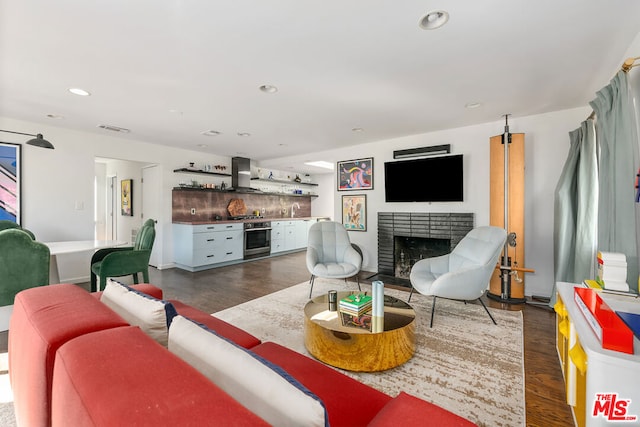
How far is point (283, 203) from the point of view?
800cm

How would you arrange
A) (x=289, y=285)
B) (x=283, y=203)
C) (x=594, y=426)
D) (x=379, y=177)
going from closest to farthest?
(x=594, y=426) → (x=289, y=285) → (x=379, y=177) → (x=283, y=203)

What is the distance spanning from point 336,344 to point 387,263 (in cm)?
295

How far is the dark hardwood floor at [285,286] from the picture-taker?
67.0 inches


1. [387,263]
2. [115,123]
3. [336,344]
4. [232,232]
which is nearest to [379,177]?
[387,263]

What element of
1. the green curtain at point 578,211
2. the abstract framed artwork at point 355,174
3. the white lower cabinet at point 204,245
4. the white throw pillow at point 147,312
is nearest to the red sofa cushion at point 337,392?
the white throw pillow at point 147,312

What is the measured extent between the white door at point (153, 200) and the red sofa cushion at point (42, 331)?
434 cm

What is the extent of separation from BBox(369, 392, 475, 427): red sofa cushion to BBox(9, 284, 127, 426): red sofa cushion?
3.36ft

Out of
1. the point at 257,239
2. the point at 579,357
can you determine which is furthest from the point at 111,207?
the point at 579,357

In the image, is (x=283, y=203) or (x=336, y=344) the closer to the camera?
(x=336, y=344)

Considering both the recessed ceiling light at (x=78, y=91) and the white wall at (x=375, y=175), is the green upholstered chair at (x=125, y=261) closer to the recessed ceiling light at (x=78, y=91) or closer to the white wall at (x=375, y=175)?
the white wall at (x=375, y=175)

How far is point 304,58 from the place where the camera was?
2227 millimetres

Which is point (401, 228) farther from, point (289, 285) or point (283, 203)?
point (283, 203)

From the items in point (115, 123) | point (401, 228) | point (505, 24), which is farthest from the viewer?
point (401, 228)
